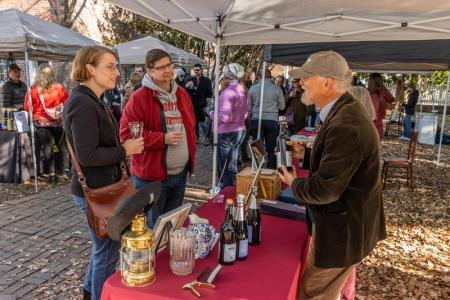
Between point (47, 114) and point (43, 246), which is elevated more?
point (47, 114)

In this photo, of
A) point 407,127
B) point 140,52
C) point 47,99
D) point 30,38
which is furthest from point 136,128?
point 407,127

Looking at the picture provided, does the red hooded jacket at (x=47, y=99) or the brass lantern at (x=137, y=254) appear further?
the red hooded jacket at (x=47, y=99)

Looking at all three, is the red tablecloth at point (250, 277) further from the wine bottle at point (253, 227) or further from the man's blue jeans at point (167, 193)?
the man's blue jeans at point (167, 193)

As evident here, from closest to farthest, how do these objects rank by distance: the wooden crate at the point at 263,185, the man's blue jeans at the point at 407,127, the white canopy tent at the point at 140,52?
1. the wooden crate at the point at 263,185
2. the white canopy tent at the point at 140,52
3. the man's blue jeans at the point at 407,127

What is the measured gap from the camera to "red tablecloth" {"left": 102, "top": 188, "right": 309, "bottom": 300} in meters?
1.56

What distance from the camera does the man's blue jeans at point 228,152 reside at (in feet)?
18.6

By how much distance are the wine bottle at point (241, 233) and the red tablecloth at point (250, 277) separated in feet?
0.14

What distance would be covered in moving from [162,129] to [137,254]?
1513 mm

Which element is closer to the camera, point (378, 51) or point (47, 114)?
point (378, 51)

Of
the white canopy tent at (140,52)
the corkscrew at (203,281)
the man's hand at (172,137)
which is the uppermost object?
the white canopy tent at (140,52)

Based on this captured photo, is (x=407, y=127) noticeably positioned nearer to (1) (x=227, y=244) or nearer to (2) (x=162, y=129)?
(2) (x=162, y=129)

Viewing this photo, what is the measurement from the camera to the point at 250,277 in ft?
5.61

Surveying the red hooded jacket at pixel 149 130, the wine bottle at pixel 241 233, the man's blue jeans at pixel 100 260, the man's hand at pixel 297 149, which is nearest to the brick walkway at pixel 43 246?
the man's blue jeans at pixel 100 260

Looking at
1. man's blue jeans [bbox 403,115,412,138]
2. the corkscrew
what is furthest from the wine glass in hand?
man's blue jeans [bbox 403,115,412,138]
